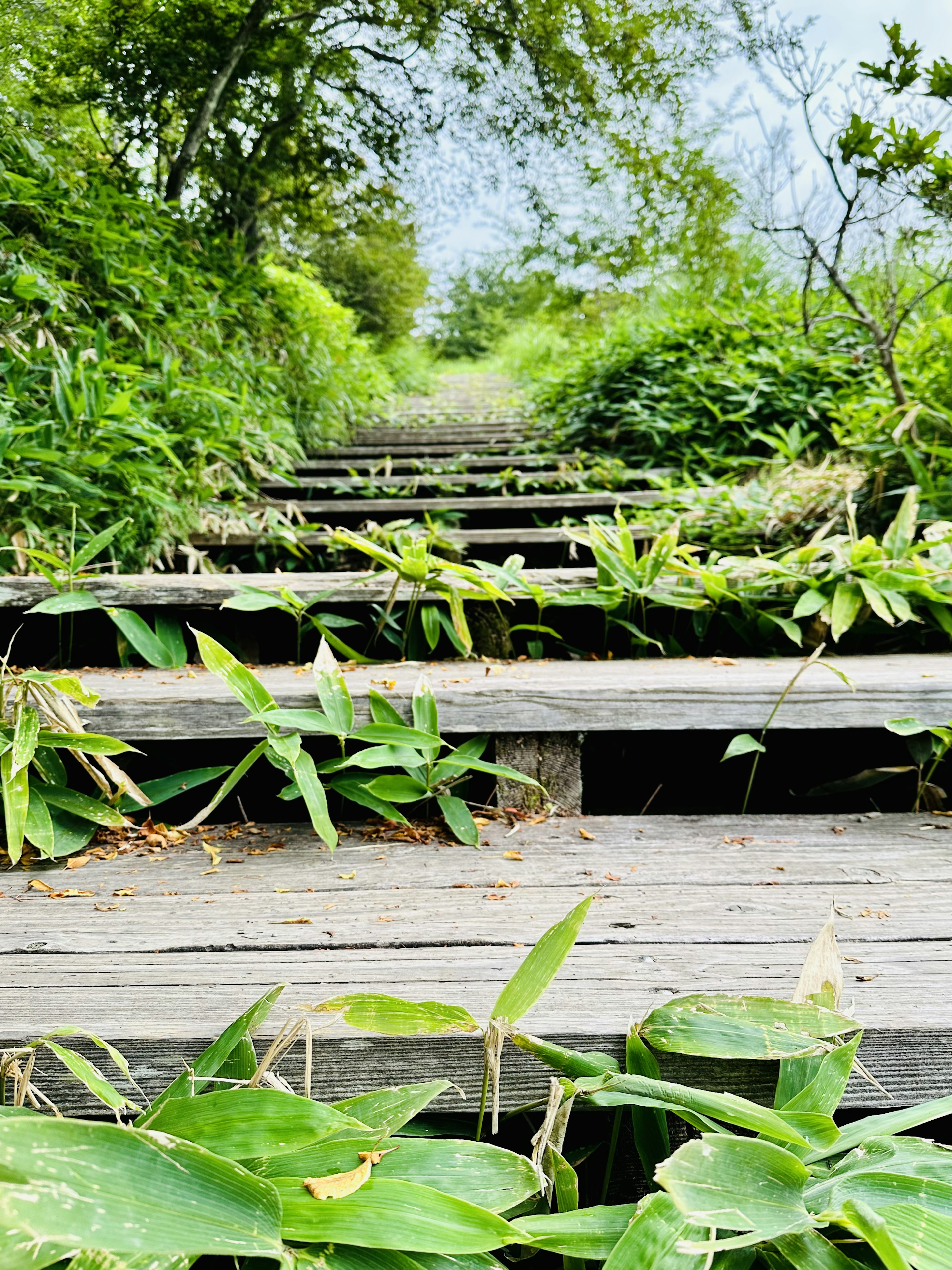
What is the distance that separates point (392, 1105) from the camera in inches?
18.8

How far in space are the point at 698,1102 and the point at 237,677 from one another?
63 centimetres

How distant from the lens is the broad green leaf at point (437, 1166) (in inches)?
16.5

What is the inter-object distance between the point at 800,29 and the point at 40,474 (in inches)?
73.4

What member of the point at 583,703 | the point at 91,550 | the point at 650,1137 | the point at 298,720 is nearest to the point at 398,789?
the point at 298,720

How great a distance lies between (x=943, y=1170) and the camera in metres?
0.43

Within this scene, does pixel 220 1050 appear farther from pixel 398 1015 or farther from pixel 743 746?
pixel 743 746

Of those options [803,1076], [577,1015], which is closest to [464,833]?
[577,1015]

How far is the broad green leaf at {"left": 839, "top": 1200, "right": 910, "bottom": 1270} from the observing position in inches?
13.0

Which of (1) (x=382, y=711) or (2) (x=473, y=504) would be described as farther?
(2) (x=473, y=504)

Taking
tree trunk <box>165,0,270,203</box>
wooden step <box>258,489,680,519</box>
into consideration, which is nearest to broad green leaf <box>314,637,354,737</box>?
wooden step <box>258,489,680,519</box>

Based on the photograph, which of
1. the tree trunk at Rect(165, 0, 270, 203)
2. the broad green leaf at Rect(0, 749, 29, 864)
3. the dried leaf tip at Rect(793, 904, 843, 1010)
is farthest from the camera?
the tree trunk at Rect(165, 0, 270, 203)

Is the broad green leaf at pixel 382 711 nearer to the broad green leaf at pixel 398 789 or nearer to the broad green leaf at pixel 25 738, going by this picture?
the broad green leaf at pixel 398 789

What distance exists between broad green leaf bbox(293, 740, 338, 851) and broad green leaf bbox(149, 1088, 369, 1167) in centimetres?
37

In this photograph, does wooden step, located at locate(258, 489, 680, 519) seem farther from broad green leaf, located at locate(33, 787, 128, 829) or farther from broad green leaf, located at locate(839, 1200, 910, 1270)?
broad green leaf, located at locate(839, 1200, 910, 1270)
